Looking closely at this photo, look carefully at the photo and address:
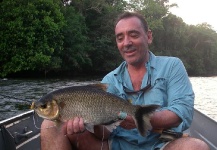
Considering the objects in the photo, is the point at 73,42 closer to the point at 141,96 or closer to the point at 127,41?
the point at 127,41

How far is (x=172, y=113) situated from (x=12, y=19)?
28.0m

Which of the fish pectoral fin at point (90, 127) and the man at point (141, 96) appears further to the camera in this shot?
the man at point (141, 96)

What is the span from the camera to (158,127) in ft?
8.81

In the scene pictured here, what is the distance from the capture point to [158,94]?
288 centimetres

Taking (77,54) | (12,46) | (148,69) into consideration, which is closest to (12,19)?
(12,46)

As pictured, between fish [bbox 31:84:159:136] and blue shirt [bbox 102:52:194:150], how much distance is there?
28cm

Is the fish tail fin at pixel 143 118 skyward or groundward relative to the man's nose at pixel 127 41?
groundward

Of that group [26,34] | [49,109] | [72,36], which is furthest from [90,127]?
[72,36]

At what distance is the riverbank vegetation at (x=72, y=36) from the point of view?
27516 mm

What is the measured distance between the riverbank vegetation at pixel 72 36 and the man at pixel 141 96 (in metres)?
24.7

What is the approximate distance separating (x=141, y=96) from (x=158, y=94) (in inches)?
6.5

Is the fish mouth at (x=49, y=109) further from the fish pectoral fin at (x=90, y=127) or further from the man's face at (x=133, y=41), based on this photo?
the man's face at (x=133, y=41)

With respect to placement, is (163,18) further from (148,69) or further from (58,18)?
(148,69)

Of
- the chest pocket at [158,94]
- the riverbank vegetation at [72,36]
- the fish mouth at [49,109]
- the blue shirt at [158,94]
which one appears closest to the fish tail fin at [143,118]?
the blue shirt at [158,94]
